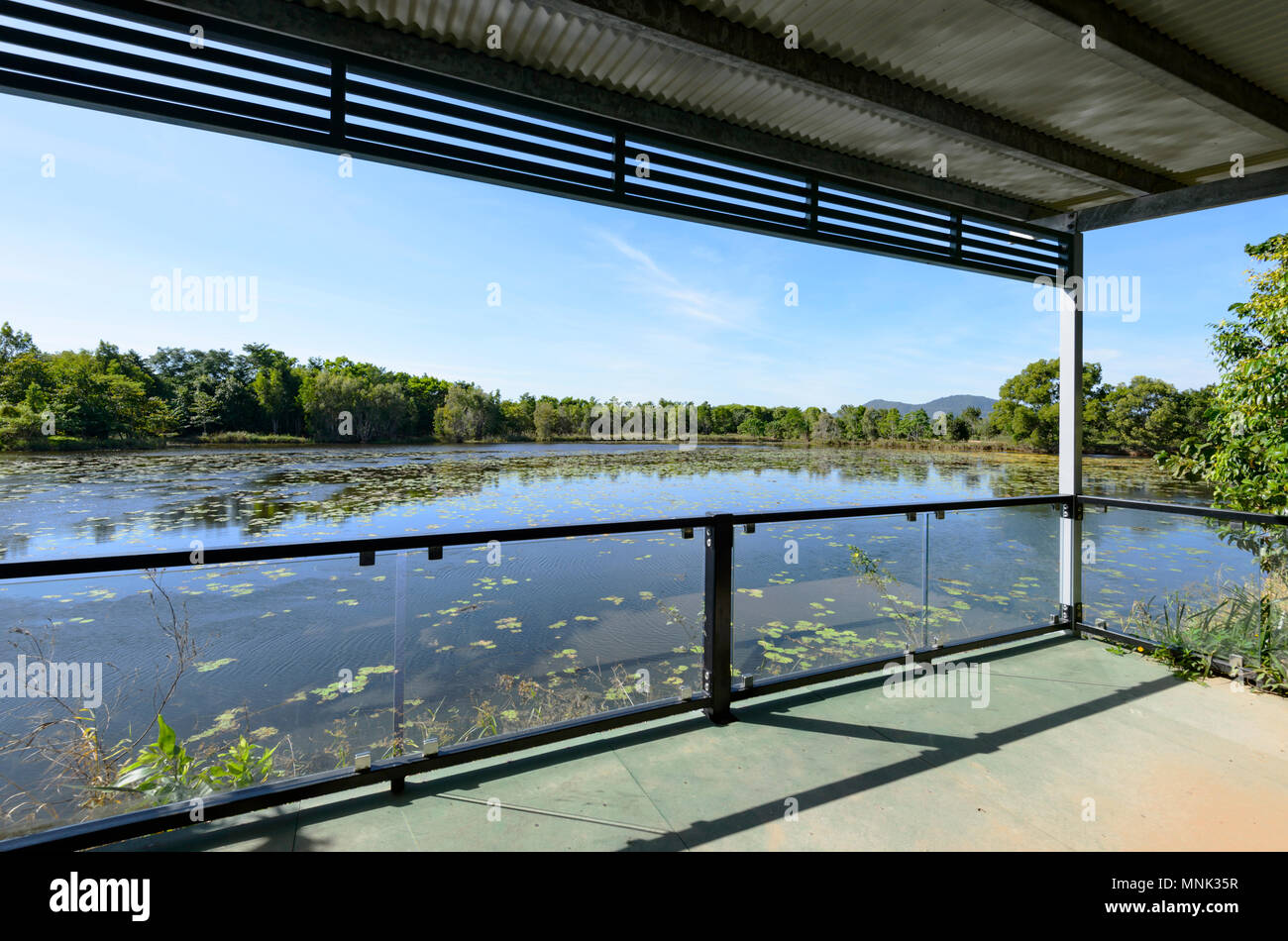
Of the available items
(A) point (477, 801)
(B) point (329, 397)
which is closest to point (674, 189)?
(A) point (477, 801)

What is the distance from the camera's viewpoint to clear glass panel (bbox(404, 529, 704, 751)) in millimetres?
2189

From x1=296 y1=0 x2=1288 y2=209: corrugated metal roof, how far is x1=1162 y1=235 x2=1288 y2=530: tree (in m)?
1.79

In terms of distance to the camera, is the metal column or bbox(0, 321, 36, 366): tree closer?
the metal column

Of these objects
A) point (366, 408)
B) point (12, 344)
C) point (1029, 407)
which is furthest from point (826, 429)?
point (12, 344)

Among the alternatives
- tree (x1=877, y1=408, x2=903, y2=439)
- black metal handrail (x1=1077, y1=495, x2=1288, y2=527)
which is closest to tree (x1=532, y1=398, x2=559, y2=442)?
tree (x1=877, y1=408, x2=903, y2=439)

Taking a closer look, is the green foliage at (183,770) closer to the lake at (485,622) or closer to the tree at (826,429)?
the lake at (485,622)

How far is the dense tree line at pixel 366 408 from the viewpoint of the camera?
16.7 meters

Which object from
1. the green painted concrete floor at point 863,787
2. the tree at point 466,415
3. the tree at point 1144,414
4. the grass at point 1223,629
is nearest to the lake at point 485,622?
the grass at point 1223,629

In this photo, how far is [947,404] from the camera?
25.0 meters

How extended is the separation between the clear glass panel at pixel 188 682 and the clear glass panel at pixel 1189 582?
440cm

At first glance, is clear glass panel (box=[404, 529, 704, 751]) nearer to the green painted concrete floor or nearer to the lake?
the lake

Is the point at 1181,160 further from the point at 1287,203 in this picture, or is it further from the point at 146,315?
the point at 146,315

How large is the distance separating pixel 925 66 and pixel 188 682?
3.90 metres

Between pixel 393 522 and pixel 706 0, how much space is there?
1610cm
